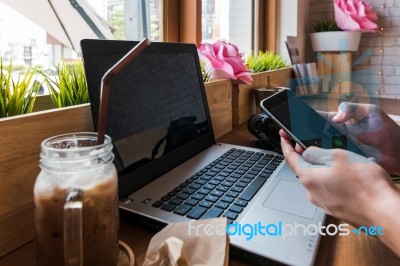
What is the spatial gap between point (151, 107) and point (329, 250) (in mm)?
397

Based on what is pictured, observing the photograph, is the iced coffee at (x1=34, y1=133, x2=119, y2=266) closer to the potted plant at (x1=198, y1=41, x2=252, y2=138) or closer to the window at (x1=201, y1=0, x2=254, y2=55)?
the potted plant at (x1=198, y1=41, x2=252, y2=138)

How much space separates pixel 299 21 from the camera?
2320 mm

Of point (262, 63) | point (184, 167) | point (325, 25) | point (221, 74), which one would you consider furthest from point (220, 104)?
point (325, 25)

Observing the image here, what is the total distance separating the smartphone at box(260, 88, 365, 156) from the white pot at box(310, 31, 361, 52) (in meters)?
1.56

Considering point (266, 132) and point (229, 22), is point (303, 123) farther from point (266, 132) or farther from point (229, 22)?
point (229, 22)

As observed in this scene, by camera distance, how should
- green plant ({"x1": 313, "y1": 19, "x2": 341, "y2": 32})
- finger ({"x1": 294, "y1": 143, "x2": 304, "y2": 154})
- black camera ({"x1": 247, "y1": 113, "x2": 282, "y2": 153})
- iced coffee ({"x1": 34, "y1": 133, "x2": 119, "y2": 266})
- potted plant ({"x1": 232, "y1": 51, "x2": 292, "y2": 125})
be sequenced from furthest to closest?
green plant ({"x1": 313, "y1": 19, "x2": 341, "y2": 32}) → potted plant ({"x1": 232, "y1": 51, "x2": 292, "y2": 125}) → black camera ({"x1": 247, "y1": 113, "x2": 282, "y2": 153}) → finger ({"x1": 294, "y1": 143, "x2": 304, "y2": 154}) → iced coffee ({"x1": 34, "y1": 133, "x2": 119, "y2": 266})

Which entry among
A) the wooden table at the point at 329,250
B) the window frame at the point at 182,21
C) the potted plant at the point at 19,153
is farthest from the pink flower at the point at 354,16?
the potted plant at the point at 19,153

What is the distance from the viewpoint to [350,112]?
70 cm

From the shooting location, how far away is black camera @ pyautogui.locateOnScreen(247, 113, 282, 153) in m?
0.83

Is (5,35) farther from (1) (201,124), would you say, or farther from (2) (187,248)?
(2) (187,248)

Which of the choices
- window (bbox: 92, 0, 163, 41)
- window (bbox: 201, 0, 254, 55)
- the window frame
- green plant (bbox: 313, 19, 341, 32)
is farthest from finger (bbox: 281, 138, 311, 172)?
green plant (bbox: 313, 19, 341, 32)

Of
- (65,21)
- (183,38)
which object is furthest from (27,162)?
(183,38)

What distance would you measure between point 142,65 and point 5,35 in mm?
318

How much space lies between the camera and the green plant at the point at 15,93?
496mm
